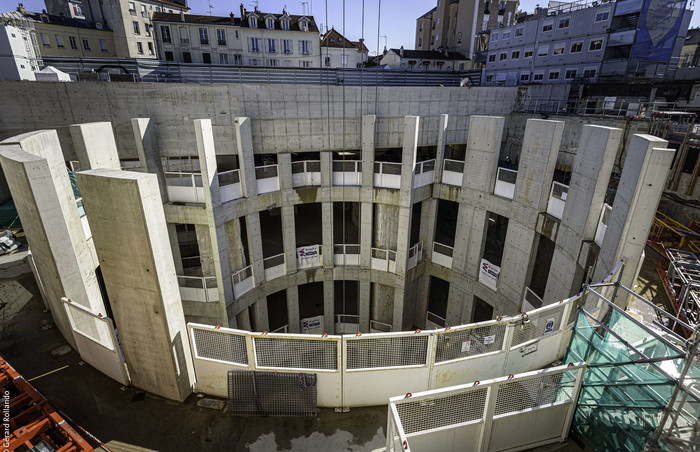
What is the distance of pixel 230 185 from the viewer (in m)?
13.8

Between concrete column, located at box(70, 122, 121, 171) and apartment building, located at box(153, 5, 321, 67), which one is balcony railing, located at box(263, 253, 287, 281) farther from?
apartment building, located at box(153, 5, 321, 67)

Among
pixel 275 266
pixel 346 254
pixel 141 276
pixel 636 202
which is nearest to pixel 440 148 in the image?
pixel 346 254

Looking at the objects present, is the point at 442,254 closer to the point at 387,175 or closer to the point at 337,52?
the point at 387,175

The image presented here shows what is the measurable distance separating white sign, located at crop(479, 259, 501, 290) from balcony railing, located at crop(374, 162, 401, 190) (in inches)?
221

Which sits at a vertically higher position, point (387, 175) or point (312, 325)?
point (387, 175)

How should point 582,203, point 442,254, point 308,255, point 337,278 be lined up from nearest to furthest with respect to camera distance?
1. point 582,203
2. point 308,255
3. point 337,278
4. point 442,254

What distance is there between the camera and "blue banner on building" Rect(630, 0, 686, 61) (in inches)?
1252

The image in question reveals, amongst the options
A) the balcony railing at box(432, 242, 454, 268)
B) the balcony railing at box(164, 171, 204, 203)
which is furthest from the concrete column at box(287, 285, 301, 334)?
the balcony railing at box(432, 242, 454, 268)

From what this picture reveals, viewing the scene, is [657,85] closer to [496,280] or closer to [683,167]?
[683,167]

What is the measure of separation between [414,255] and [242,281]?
8.39 metres

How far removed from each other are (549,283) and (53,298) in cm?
1638

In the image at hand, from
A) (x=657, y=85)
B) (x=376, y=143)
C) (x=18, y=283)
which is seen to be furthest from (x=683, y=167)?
(x=18, y=283)

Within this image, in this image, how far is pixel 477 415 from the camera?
692 cm

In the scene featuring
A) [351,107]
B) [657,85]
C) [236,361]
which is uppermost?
[657,85]
